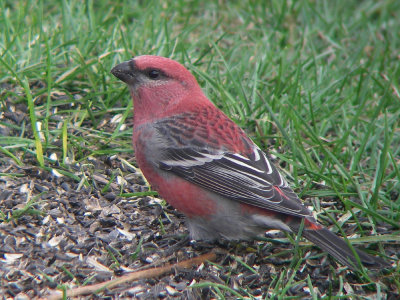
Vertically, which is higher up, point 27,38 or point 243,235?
point 27,38

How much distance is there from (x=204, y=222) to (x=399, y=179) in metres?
1.51

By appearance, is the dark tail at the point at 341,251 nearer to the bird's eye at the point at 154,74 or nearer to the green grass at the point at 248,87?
the green grass at the point at 248,87

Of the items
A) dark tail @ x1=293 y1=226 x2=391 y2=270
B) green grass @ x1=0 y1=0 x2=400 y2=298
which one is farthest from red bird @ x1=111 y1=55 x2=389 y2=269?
green grass @ x1=0 y1=0 x2=400 y2=298

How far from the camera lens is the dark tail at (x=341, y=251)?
12.7 ft

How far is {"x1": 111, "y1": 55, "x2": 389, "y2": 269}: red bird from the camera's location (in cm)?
402

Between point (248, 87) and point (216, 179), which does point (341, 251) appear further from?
point (248, 87)

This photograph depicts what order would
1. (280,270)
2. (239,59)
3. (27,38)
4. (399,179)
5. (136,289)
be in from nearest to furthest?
(136,289), (280,270), (399,179), (27,38), (239,59)

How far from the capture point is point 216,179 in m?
4.15

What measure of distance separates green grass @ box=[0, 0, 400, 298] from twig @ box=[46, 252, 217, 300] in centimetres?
38

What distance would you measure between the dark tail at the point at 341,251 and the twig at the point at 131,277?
70 cm

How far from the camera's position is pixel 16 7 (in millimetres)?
6336

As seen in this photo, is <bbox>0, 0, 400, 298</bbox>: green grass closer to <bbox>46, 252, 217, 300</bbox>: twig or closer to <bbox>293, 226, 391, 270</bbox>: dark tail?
<bbox>293, 226, 391, 270</bbox>: dark tail

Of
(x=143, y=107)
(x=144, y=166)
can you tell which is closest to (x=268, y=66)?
(x=143, y=107)

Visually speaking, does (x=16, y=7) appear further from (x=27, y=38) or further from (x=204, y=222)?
(x=204, y=222)
